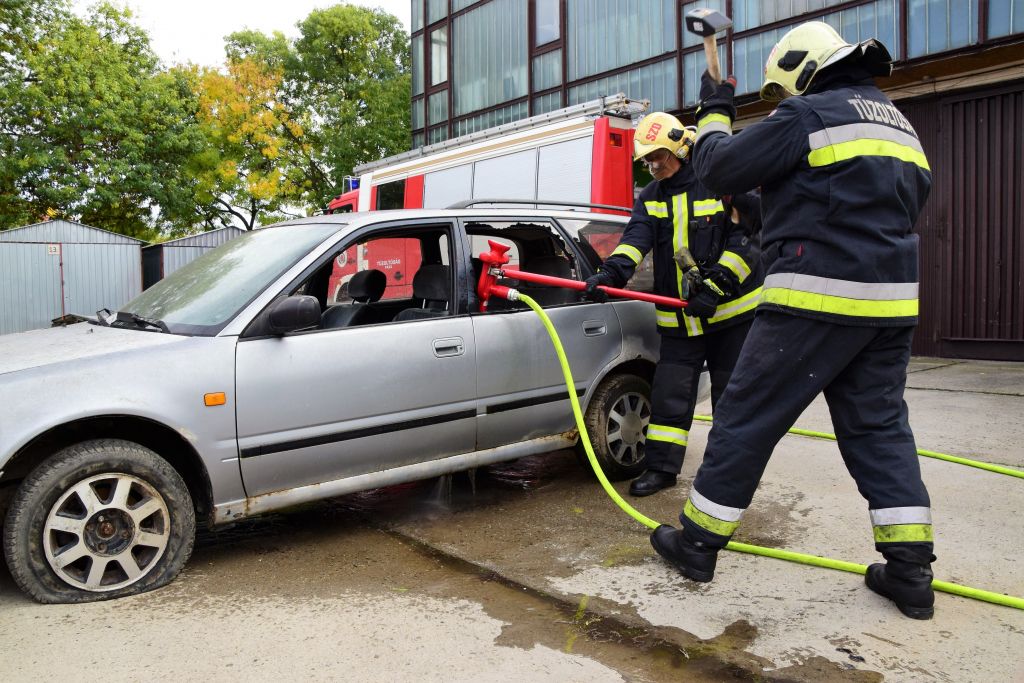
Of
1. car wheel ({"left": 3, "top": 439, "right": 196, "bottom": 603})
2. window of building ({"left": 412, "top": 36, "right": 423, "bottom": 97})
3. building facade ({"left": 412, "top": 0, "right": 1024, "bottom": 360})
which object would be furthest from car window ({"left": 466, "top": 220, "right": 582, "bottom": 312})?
window of building ({"left": 412, "top": 36, "right": 423, "bottom": 97})

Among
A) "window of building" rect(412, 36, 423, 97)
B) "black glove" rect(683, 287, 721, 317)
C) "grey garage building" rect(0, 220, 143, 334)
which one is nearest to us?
"black glove" rect(683, 287, 721, 317)

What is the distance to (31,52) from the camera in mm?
23156

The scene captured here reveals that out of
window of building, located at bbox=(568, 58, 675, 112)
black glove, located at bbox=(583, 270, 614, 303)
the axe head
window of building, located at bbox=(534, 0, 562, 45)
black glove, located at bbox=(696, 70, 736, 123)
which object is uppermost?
window of building, located at bbox=(534, 0, 562, 45)

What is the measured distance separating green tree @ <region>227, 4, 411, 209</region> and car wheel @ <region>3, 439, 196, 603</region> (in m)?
26.5

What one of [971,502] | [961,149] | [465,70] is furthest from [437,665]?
[465,70]

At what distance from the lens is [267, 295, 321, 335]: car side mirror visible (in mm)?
3398

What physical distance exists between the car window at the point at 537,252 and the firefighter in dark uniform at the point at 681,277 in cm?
31

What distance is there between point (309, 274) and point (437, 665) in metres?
1.82

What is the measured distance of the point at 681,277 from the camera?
439cm

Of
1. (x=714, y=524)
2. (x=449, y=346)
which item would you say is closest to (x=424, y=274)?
(x=449, y=346)

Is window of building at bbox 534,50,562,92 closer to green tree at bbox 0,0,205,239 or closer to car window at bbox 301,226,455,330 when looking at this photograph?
car window at bbox 301,226,455,330

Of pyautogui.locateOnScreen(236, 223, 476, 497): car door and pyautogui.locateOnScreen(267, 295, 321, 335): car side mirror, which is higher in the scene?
pyautogui.locateOnScreen(267, 295, 321, 335): car side mirror

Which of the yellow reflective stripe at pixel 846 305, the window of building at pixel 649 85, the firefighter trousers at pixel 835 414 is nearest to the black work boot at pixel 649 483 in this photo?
the firefighter trousers at pixel 835 414

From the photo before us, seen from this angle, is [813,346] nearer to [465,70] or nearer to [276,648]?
[276,648]
